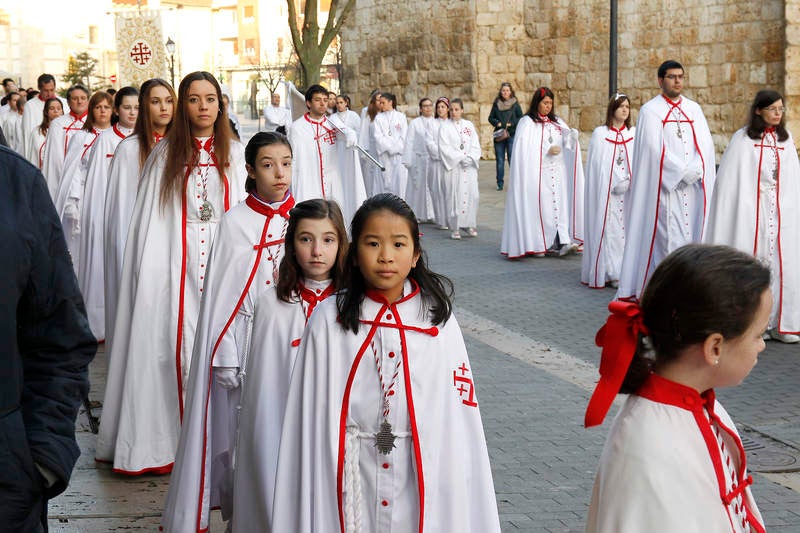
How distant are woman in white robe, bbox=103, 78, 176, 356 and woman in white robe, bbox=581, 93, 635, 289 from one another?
6.65 m

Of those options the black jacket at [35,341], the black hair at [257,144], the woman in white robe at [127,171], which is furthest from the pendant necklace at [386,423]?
the woman in white robe at [127,171]

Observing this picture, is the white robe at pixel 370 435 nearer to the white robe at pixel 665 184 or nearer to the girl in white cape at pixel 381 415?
the girl in white cape at pixel 381 415

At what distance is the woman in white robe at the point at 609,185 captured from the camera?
1297cm

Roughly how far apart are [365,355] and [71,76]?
5897cm

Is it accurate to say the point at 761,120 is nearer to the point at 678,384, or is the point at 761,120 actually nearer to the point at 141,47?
the point at 678,384

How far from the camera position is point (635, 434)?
2715 mm

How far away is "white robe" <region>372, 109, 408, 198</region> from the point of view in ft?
68.8

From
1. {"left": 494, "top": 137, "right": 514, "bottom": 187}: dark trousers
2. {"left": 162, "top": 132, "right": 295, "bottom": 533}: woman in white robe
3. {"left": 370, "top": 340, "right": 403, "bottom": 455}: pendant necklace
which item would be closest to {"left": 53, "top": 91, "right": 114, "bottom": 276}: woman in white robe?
{"left": 162, "top": 132, "right": 295, "bottom": 533}: woman in white robe

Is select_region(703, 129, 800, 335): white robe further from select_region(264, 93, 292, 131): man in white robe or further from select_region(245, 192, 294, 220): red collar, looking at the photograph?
select_region(264, 93, 292, 131): man in white robe

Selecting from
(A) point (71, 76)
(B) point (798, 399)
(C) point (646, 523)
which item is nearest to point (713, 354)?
(C) point (646, 523)

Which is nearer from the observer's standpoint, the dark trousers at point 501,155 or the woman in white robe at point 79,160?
the woman in white robe at point 79,160

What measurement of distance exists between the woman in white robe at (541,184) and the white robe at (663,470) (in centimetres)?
1217

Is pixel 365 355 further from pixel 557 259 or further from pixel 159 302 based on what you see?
pixel 557 259

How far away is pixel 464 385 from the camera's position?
396 cm
